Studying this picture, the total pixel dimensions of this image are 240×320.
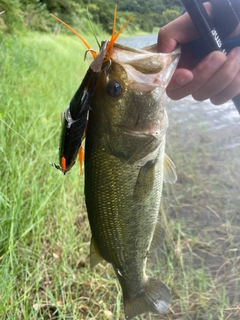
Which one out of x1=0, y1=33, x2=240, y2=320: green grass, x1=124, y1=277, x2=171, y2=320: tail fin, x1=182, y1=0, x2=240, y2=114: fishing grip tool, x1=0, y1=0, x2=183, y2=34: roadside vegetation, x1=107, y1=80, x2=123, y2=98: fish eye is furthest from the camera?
x1=0, y1=33, x2=240, y2=320: green grass

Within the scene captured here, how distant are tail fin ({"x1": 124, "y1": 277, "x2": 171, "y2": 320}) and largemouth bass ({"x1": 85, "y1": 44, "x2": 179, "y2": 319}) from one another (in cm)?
27

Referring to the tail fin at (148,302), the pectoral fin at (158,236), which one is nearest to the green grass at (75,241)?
the tail fin at (148,302)

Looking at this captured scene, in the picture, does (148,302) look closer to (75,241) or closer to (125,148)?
(125,148)

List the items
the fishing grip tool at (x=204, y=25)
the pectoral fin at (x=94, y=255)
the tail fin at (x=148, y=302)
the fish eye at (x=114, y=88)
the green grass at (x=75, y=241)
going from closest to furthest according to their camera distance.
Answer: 1. the fish eye at (x=114, y=88)
2. the fishing grip tool at (x=204, y=25)
3. the pectoral fin at (x=94, y=255)
4. the tail fin at (x=148, y=302)
5. the green grass at (x=75, y=241)

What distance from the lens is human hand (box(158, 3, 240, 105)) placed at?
147 cm

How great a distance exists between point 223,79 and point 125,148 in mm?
604

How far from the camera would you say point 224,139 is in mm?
4793

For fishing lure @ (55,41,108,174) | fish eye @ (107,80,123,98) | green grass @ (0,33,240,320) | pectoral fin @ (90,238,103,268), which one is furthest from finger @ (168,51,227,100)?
green grass @ (0,33,240,320)

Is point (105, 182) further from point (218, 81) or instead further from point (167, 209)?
point (167, 209)

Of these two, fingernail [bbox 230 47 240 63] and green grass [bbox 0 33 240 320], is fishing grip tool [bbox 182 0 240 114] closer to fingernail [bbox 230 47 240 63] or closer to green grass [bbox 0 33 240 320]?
fingernail [bbox 230 47 240 63]

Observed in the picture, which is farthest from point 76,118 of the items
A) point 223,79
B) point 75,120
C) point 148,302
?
point 148,302

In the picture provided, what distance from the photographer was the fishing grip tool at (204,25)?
1.31 metres

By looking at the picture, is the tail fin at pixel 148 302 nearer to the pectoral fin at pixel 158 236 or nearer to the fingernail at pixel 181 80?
the pectoral fin at pixel 158 236

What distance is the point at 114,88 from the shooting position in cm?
120
